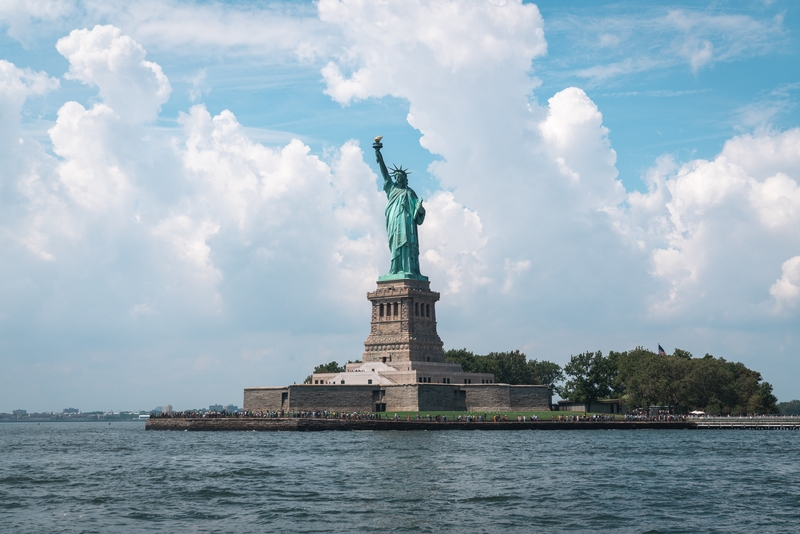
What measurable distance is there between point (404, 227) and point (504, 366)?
125 feet

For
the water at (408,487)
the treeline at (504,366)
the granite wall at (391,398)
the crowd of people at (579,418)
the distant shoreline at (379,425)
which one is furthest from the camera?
the treeline at (504,366)

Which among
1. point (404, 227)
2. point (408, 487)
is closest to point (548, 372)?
point (404, 227)

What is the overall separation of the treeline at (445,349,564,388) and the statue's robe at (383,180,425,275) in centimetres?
2923

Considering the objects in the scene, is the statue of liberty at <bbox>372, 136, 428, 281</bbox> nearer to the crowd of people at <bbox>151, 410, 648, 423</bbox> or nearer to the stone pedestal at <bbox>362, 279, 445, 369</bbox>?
the stone pedestal at <bbox>362, 279, 445, 369</bbox>

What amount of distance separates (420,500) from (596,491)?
Result: 8182mm

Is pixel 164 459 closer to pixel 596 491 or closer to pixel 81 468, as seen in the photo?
pixel 81 468

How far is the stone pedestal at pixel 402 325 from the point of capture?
321ft

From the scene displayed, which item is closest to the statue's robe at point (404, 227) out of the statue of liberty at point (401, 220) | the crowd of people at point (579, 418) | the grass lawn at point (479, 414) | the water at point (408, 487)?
the statue of liberty at point (401, 220)

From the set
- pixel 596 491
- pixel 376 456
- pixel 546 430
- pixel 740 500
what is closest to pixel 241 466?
pixel 376 456

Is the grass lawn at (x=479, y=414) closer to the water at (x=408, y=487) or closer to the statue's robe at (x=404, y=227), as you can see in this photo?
the water at (x=408, y=487)

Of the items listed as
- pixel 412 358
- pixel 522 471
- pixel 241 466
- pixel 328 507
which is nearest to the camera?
pixel 328 507

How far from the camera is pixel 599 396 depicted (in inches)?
4619

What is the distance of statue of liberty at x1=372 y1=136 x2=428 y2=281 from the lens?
4038 inches

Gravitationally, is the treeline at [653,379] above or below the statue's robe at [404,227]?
below
